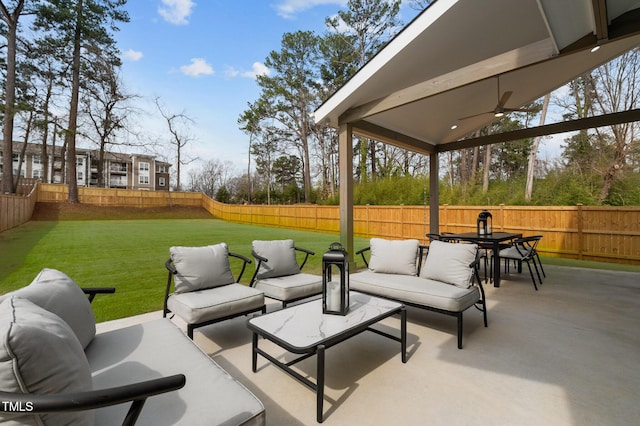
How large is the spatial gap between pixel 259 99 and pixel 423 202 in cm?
1256

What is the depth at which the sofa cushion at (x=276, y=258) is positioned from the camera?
11.3ft

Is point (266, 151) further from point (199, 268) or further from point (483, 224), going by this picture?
point (199, 268)

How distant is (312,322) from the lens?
215cm

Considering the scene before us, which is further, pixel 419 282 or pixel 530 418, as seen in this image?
pixel 419 282

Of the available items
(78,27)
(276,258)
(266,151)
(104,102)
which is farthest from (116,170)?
(276,258)

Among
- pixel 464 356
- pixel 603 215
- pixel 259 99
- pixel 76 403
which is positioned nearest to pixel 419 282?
pixel 464 356

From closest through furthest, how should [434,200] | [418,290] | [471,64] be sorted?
→ 1. [418,290]
2. [471,64]
3. [434,200]

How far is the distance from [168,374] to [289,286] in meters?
1.72

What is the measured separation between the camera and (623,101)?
970 centimetres

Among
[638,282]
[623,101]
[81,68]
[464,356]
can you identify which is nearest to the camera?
[464,356]

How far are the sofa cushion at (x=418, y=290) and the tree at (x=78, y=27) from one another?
1887 cm

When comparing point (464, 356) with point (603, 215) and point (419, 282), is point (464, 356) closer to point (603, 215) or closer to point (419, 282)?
point (419, 282)

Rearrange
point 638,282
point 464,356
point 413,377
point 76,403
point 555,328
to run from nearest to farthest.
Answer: point 76,403, point 413,377, point 464,356, point 555,328, point 638,282

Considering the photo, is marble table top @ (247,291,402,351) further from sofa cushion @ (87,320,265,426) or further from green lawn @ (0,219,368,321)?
green lawn @ (0,219,368,321)
